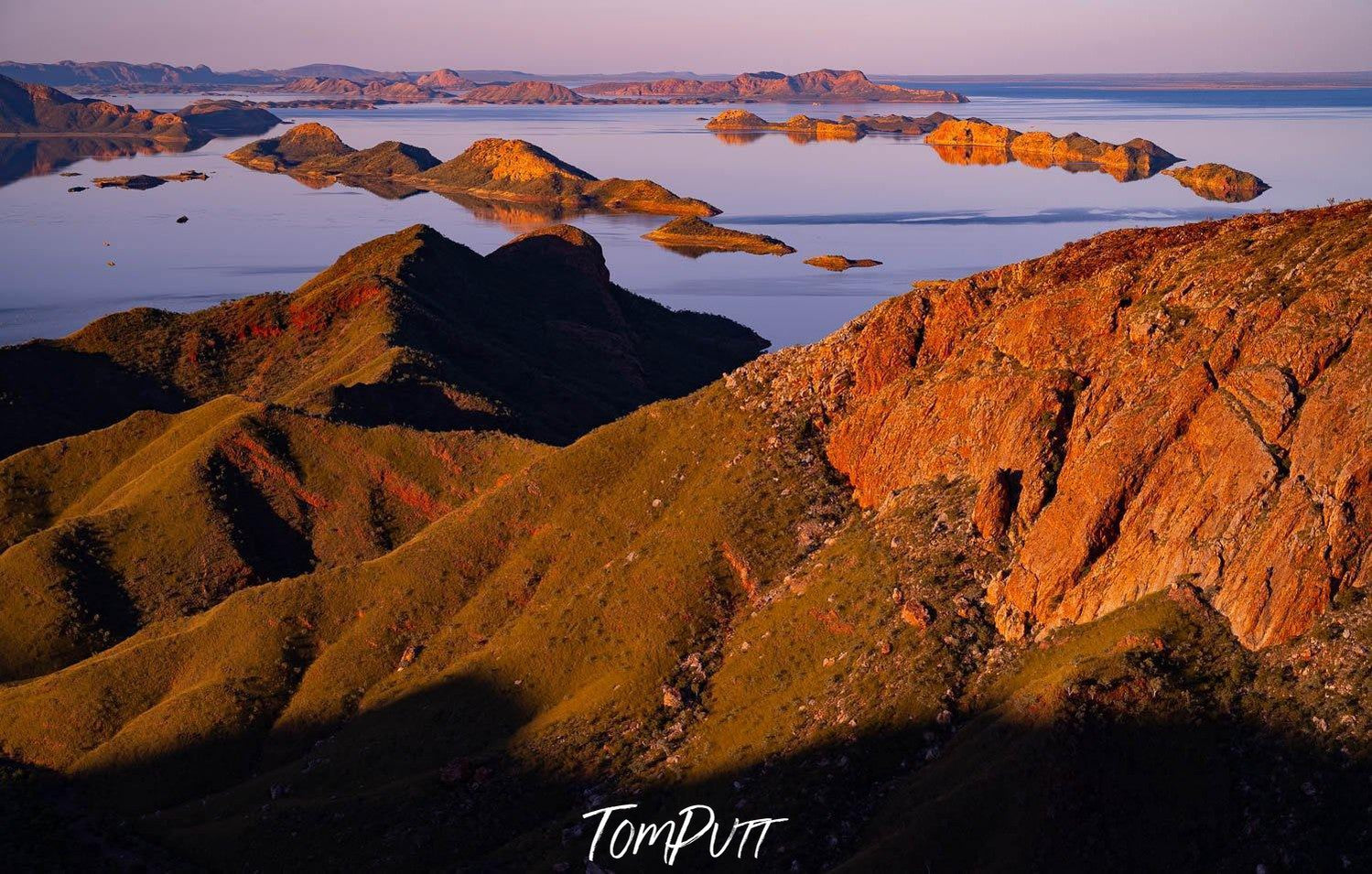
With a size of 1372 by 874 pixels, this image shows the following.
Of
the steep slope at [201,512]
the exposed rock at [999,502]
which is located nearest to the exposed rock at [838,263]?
the steep slope at [201,512]

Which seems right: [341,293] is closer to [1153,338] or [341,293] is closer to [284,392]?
[284,392]

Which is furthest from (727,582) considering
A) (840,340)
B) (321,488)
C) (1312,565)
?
(321,488)

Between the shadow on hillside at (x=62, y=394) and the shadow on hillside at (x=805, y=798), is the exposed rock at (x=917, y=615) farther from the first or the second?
the shadow on hillside at (x=62, y=394)

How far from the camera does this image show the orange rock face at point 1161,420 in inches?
1192

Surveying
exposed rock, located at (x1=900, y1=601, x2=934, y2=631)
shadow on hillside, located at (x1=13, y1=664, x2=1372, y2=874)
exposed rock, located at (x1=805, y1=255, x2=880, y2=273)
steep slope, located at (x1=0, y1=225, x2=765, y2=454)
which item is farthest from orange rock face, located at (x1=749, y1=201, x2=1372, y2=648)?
exposed rock, located at (x1=805, y1=255, x2=880, y2=273)

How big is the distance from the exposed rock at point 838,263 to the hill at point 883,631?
116 meters

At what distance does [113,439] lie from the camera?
71.2m

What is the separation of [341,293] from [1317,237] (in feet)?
285

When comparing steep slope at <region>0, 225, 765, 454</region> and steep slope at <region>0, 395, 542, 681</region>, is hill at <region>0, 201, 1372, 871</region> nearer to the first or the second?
steep slope at <region>0, 395, 542, 681</region>

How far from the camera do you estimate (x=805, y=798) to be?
3228 centimetres

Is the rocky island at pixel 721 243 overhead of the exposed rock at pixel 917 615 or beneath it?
beneath

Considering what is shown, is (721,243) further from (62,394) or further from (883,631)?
(883,631)

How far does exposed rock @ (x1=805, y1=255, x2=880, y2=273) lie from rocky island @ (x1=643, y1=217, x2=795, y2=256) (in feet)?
34.6

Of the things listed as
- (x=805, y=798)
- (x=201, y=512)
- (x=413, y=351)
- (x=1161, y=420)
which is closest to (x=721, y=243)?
(x=413, y=351)
